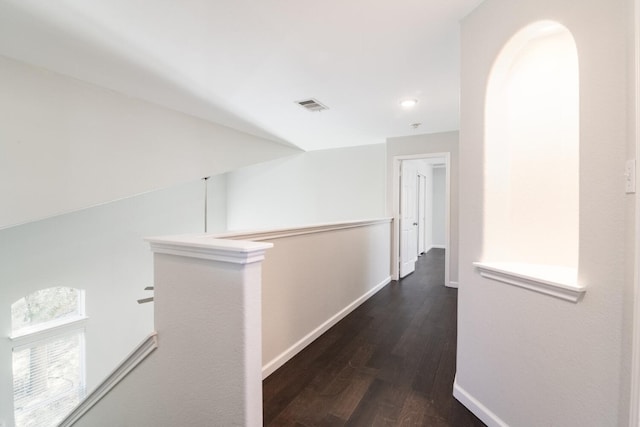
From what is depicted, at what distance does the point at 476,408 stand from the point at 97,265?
18.2 ft

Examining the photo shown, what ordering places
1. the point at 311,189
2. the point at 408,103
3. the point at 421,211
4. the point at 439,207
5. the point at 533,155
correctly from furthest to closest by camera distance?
the point at 439,207
the point at 421,211
the point at 311,189
the point at 408,103
the point at 533,155

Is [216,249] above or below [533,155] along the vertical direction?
below

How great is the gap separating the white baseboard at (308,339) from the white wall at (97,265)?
3602 mm

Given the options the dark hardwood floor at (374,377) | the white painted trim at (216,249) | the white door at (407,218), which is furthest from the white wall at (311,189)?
the white painted trim at (216,249)

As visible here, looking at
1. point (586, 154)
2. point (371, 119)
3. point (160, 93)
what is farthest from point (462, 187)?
point (160, 93)

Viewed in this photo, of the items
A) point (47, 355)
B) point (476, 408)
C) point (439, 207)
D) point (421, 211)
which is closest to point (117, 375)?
point (476, 408)

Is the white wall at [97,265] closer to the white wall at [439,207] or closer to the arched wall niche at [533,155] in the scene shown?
the arched wall niche at [533,155]

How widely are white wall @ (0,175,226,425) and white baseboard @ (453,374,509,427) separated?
190 inches

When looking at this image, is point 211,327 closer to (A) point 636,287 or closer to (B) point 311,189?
(A) point 636,287

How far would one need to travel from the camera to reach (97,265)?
4719 millimetres

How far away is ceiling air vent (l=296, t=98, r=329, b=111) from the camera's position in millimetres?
3117

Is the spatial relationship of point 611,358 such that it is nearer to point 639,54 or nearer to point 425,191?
point 639,54

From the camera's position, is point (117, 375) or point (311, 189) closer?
point (117, 375)

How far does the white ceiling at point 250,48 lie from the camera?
5.66 ft
